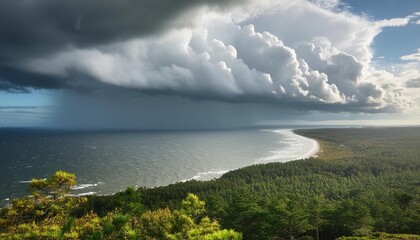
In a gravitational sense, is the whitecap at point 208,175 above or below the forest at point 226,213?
below

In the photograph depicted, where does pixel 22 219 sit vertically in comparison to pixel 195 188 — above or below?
above

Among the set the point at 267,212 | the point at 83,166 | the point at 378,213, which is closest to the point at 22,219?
the point at 267,212

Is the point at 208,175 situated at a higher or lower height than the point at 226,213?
lower

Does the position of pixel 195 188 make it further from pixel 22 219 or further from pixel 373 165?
pixel 373 165

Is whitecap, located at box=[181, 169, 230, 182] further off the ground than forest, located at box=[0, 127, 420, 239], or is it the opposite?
forest, located at box=[0, 127, 420, 239]

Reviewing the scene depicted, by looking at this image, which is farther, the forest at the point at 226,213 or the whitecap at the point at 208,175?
the whitecap at the point at 208,175

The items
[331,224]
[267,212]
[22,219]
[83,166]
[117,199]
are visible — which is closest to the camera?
[22,219]

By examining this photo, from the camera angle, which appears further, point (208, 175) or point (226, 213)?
point (208, 175)

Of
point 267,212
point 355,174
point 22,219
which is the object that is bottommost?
point 355,174

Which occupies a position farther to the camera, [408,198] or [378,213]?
[408,198]

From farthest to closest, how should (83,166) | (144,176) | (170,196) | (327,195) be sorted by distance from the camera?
(83,166)
(144,176)
(327,195)
(170,196)

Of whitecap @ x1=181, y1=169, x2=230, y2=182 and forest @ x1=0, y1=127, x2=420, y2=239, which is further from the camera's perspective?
whitecap @ x1=181, y1=169, x2=230, y2=182
